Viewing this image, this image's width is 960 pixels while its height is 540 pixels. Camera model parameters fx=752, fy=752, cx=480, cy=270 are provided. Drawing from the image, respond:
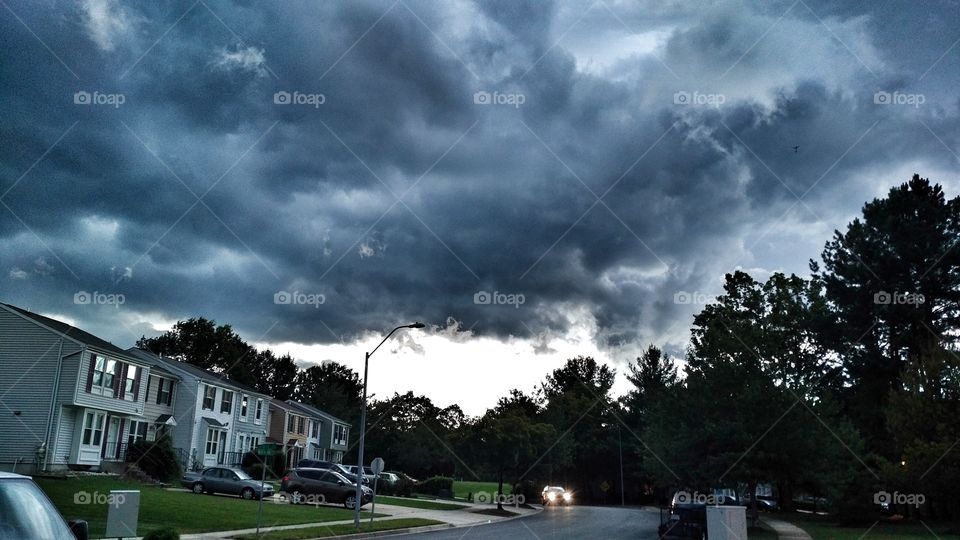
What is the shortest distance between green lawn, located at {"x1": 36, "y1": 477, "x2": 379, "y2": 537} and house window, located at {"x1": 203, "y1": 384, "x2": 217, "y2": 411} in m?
18.0

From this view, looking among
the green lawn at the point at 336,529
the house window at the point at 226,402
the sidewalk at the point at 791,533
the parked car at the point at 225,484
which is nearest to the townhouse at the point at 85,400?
the house window at the point at 226,402

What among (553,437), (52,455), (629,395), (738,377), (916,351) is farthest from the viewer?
(629,395)

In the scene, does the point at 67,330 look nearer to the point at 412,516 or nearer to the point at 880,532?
the point at 412,516

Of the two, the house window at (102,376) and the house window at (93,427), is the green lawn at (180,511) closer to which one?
the house window at (93,427)

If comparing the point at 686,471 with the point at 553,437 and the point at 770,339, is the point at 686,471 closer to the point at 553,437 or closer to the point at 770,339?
the point at 770,339

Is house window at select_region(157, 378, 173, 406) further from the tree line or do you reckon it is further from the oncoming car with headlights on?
the oncoming car with headlights on

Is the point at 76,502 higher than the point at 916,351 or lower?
lower

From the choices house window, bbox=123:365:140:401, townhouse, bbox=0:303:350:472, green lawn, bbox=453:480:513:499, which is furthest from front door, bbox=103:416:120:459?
green lawn, bbox=453:480:513:499

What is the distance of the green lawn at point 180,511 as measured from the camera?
2227cm

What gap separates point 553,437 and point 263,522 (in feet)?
87.3

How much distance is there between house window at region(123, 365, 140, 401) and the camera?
144 feet

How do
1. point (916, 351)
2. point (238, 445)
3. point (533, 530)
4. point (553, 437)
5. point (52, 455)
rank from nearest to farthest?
point (533, 530)
point (52, 455)
point (916, 351)
point (553, 437)
point (238, 445)

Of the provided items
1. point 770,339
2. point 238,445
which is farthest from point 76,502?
point 238,445

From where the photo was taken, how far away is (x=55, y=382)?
3881 cm
